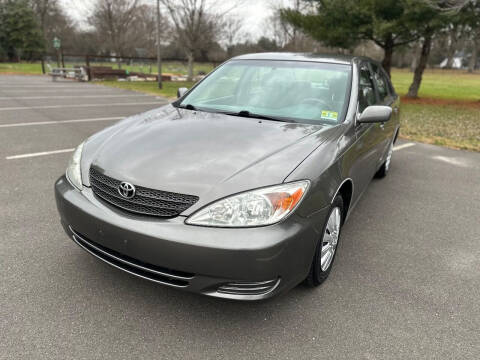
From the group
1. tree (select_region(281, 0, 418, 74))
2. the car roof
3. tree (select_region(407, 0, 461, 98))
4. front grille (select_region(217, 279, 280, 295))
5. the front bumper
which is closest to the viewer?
the front bumper

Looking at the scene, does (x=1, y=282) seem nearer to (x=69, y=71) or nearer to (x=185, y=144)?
(x=185, y=144)

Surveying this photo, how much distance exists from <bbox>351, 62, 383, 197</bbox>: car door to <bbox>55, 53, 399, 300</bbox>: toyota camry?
35 millimetres

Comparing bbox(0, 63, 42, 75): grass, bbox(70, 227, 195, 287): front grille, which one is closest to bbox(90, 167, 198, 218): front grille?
bbox(70, 227, 195, 287): front grille

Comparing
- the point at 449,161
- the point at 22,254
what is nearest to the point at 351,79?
the point at 22,254

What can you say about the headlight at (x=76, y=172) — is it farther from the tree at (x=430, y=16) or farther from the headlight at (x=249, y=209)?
the tree at (x=430, y=16)

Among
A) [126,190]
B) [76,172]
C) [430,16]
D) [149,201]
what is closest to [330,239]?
[149,201]

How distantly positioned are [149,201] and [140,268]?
39 cm

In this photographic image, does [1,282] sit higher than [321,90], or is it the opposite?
[321,90]

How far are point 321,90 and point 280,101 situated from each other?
0.38 metres

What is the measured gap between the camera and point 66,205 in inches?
93.7

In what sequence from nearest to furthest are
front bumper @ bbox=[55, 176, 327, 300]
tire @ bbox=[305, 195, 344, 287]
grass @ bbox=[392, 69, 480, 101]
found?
front bumper @ bbox=[55, 176, 327, 300] < tire @ bbox=[305, 195, 344, 287] < grass @ bbox=[392, 69, 480, 101]

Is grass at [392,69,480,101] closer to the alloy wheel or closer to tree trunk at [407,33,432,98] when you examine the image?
tree trunk at [407,33,432,98]

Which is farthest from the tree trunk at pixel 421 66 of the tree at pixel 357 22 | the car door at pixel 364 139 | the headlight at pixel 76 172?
the headlight at pixel 76 172

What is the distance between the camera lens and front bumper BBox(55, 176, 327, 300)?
6.29 ft
